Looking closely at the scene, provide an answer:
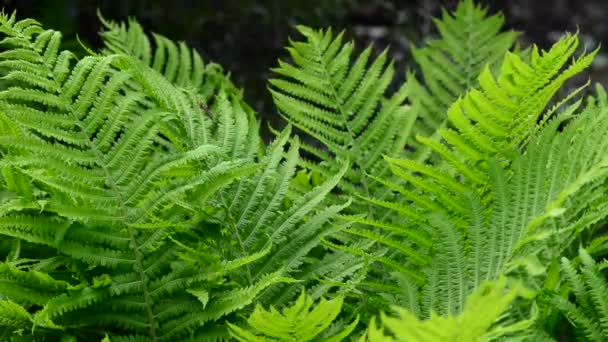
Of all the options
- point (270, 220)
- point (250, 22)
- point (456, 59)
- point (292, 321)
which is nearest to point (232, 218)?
point (270, 220)

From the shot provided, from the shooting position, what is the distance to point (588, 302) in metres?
0.81

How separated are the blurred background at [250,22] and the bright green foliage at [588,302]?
161cm

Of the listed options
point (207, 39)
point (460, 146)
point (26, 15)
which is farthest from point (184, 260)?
point (207, 39)

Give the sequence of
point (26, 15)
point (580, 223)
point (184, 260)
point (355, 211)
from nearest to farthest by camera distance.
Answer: point (580, 223)
point (184, 260)
point (355, 211)
point (26, 15)

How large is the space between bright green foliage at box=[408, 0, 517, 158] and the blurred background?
1140 millimetres

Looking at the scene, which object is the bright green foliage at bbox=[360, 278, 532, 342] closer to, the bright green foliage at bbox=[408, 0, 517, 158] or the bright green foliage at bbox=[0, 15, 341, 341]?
the bright green foliage at bbox=[0, 15, 341, 341]

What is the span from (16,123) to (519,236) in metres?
0.49

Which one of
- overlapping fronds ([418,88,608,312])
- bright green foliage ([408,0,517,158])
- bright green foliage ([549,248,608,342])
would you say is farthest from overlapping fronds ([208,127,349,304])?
bright green foliage ([408,0,517,158])

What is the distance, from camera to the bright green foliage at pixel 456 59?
1245mm

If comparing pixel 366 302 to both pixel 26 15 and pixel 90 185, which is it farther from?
pixel 26 15

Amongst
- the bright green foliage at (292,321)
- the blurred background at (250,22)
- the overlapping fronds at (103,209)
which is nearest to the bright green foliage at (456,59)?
the overlapping fronds at (103,209)

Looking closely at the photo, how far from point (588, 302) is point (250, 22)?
193 cm

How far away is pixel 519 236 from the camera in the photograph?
0.80 metres

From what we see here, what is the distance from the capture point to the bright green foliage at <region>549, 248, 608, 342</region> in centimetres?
78
